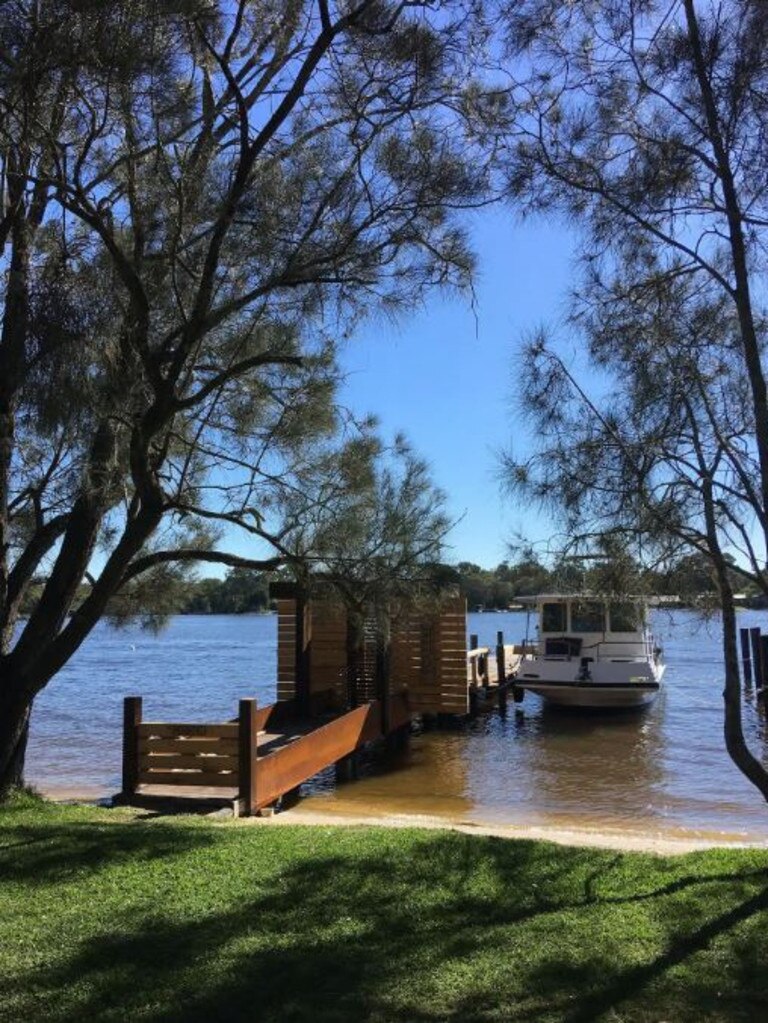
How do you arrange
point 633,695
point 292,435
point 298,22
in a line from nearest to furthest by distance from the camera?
point 298,22
point 292,435
point 633,695

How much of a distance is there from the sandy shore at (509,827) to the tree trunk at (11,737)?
2.04 metres

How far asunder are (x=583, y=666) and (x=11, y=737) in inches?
613

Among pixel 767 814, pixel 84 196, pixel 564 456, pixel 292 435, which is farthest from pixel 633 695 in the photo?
pixel 84 196

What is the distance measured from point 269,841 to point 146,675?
33796mm

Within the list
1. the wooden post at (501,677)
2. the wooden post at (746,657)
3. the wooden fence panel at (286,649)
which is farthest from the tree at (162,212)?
the wooden post at (746,657)

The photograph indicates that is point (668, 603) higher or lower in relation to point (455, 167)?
lower

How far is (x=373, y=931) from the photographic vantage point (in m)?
4.32

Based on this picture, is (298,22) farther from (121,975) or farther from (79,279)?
(121,975)

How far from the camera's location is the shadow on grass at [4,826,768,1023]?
3.42 metres

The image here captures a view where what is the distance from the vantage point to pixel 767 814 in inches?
455

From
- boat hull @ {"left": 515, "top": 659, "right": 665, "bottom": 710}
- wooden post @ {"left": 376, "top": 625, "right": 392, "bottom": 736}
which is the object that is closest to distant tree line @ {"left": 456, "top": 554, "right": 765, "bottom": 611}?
wooden post @ {"left": 376, "top": 625, "right": 392, "bottom": 736}

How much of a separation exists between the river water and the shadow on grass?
1.61 meters

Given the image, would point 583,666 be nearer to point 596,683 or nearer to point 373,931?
point 596,683

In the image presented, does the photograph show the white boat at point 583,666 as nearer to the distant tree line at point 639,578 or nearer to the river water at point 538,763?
the river water at point 538,763
